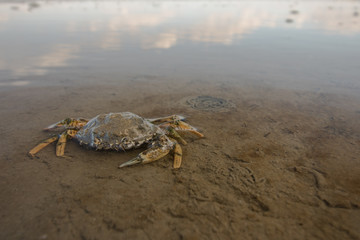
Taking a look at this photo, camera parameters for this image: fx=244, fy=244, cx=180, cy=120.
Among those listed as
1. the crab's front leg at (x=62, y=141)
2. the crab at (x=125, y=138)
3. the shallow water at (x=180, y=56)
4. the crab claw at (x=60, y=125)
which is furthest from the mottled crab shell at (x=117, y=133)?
the shallow water at (x=180, y=56)

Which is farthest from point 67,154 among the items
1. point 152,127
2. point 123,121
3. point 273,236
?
point 273,236

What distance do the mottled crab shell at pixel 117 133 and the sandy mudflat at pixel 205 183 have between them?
20 cm

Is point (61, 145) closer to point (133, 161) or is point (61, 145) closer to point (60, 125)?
point (60, 125)

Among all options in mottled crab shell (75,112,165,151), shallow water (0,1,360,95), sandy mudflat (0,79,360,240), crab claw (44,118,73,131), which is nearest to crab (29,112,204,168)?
mottled crab shell (75,112,165,151)

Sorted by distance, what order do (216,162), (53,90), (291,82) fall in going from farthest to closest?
(291,82)
(53,90)
(216,162)

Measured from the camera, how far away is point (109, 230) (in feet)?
9.40

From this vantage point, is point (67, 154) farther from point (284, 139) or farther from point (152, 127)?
point (284, 139)

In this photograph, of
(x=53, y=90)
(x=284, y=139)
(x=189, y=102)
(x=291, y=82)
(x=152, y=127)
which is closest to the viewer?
(x=152, y=127)

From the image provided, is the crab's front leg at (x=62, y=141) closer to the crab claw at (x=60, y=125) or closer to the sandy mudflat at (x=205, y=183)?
the sandy mudflat at (x=205, y=183)

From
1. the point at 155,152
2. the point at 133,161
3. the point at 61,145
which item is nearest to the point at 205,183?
the point at 155,152

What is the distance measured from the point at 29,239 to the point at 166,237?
1.54m

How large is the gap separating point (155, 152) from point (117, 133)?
74cm

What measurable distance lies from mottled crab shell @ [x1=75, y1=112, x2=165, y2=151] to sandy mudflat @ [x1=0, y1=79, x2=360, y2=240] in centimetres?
20

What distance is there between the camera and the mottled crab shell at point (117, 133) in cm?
417
